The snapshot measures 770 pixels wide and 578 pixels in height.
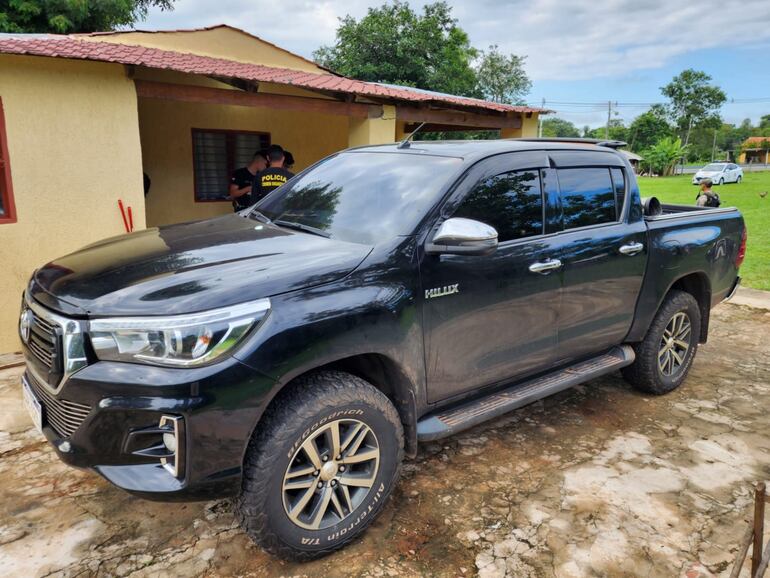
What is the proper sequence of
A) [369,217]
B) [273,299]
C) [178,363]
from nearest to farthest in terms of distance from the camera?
1. [178,363]
2. [273,299]
3. [369,217]

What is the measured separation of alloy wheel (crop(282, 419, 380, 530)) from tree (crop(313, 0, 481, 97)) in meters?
22.6

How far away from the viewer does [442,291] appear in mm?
2795

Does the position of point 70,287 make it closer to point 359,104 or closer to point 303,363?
point 303,363

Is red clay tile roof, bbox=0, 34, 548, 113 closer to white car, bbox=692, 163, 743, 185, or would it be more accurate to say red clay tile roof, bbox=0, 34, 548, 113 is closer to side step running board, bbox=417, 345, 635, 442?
side step running board, bbox=417, 345, 635, 442

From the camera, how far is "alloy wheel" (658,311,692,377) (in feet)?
14.3

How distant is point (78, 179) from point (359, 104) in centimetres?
405

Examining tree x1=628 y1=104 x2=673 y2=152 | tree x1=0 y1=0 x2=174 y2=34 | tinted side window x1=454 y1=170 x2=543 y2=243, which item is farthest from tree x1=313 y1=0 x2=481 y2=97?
tree x1=628 y1=104 x2=673 y2=152

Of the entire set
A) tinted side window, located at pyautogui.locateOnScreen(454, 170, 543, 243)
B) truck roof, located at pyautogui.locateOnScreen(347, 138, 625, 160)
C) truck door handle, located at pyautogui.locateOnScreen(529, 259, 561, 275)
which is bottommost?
truck door handle, located at pyautogui.locateOnScreen(529, 259, 561, 275)

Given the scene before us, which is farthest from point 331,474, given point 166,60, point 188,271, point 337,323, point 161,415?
point 166,60

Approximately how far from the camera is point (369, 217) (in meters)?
2.99

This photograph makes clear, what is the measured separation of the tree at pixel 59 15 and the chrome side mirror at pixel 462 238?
56.0ft

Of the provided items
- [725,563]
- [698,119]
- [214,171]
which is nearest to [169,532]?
[725,563]

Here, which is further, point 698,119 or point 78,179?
point 698,119

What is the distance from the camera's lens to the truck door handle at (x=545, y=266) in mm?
3211
